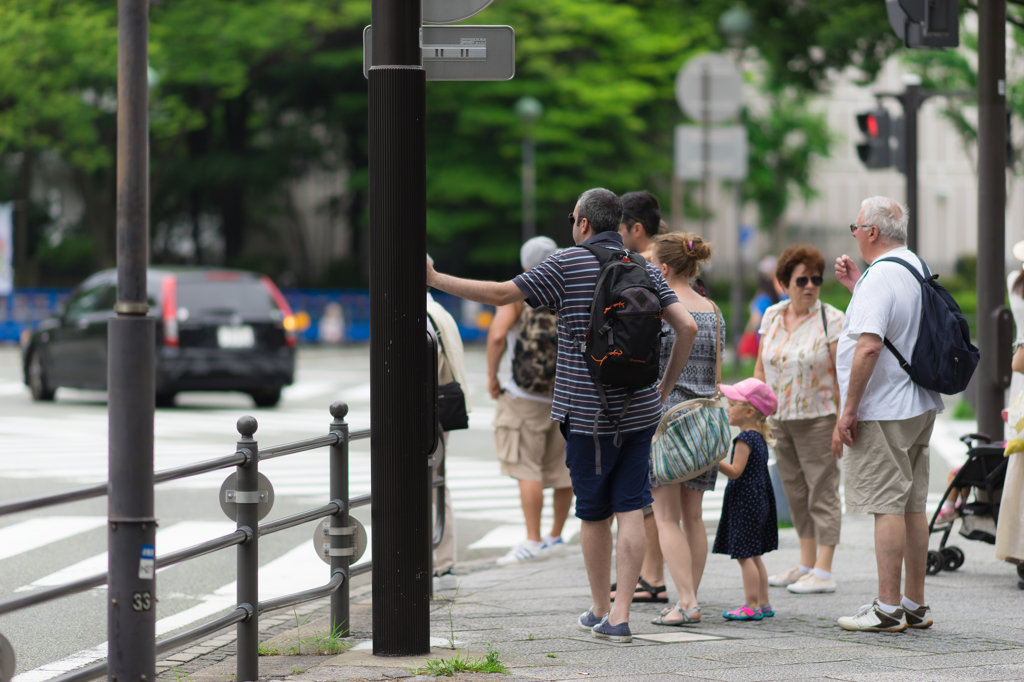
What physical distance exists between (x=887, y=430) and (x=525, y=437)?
2.67 metres

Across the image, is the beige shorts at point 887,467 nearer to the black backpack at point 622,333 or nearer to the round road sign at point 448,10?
the black backpack at point 622,333

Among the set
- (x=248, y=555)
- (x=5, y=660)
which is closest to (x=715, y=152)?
(x=248, y=555)

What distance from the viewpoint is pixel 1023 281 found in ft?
22.7

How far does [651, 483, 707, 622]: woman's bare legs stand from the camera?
19.1ft

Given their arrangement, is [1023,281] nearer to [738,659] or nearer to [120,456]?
[738,659]

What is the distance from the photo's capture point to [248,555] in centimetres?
477

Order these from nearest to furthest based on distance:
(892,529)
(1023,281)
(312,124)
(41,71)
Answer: (892,529) < (1023,281) < (41,71) < (312,124)

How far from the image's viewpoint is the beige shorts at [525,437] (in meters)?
Result: 7.83

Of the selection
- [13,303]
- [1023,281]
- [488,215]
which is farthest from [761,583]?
[13,303]

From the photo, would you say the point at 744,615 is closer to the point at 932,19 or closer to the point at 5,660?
the point at 5,660

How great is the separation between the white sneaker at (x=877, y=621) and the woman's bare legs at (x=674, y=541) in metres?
0.69

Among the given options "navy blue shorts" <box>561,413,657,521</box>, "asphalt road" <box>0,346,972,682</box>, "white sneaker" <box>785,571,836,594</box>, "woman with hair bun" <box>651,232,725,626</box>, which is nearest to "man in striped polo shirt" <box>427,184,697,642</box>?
"navy blue shorts" <box>561,413,657,521</box>

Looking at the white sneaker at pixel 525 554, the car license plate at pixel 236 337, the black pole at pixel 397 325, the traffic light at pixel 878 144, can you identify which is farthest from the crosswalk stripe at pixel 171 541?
the car license plate at pixel 236 337

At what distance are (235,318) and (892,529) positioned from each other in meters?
12.0
